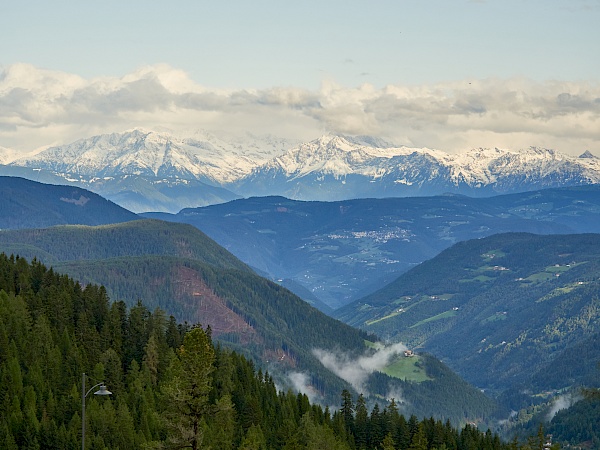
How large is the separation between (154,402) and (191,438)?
254 feet

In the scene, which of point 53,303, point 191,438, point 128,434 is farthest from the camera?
point 53,303

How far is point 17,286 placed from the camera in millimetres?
197250

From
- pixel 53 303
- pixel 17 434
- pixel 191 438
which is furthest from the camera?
pixel 53 303

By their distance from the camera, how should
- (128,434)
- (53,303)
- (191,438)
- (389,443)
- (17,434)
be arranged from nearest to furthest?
(191,438)
(17,434)
(128,434)
(389,443)
(53,303)

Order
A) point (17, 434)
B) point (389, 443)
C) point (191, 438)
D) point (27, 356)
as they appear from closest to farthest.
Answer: point (191, 438), point (17, 434), point (27, 356), point (389, 443)

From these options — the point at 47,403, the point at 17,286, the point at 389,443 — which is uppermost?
the point at 17,286

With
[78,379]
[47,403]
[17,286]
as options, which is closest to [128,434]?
[47,403]

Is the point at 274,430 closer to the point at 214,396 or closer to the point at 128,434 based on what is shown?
the point at 214,396

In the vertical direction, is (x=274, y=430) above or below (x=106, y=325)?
below

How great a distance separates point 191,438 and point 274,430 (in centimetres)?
10111

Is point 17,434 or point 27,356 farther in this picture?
point 27,356

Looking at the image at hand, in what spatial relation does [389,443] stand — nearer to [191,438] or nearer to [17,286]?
[17,286]

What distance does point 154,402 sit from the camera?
16150cm

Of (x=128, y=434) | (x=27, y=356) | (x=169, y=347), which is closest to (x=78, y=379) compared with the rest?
(x=27, y=356)
